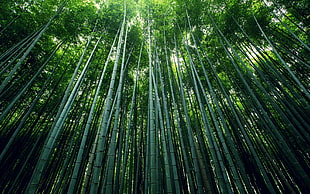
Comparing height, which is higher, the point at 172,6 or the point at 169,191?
the point at 172,6

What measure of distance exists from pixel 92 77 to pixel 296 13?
180 inches

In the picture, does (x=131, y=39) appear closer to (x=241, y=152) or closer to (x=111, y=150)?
(x=111, y=150)

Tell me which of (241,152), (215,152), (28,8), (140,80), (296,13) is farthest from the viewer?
(140,80)

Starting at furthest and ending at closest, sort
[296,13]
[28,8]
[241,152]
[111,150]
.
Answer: [296,13], [28,8], [241,152], [111,150]

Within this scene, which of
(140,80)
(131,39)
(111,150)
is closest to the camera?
(111,150)

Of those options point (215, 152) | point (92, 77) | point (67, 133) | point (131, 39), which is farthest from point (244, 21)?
point (67, 133)

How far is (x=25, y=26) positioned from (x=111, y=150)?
3431 mm

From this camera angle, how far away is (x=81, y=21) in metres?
3.20

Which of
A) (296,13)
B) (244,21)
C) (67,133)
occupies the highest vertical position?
(244,21)

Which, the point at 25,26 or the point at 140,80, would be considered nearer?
the point at 25,26

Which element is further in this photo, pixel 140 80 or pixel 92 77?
pixel 140 80

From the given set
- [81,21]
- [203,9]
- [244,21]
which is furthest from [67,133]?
[244,21]

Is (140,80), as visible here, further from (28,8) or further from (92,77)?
(28,8)

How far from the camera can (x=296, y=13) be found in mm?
3115
